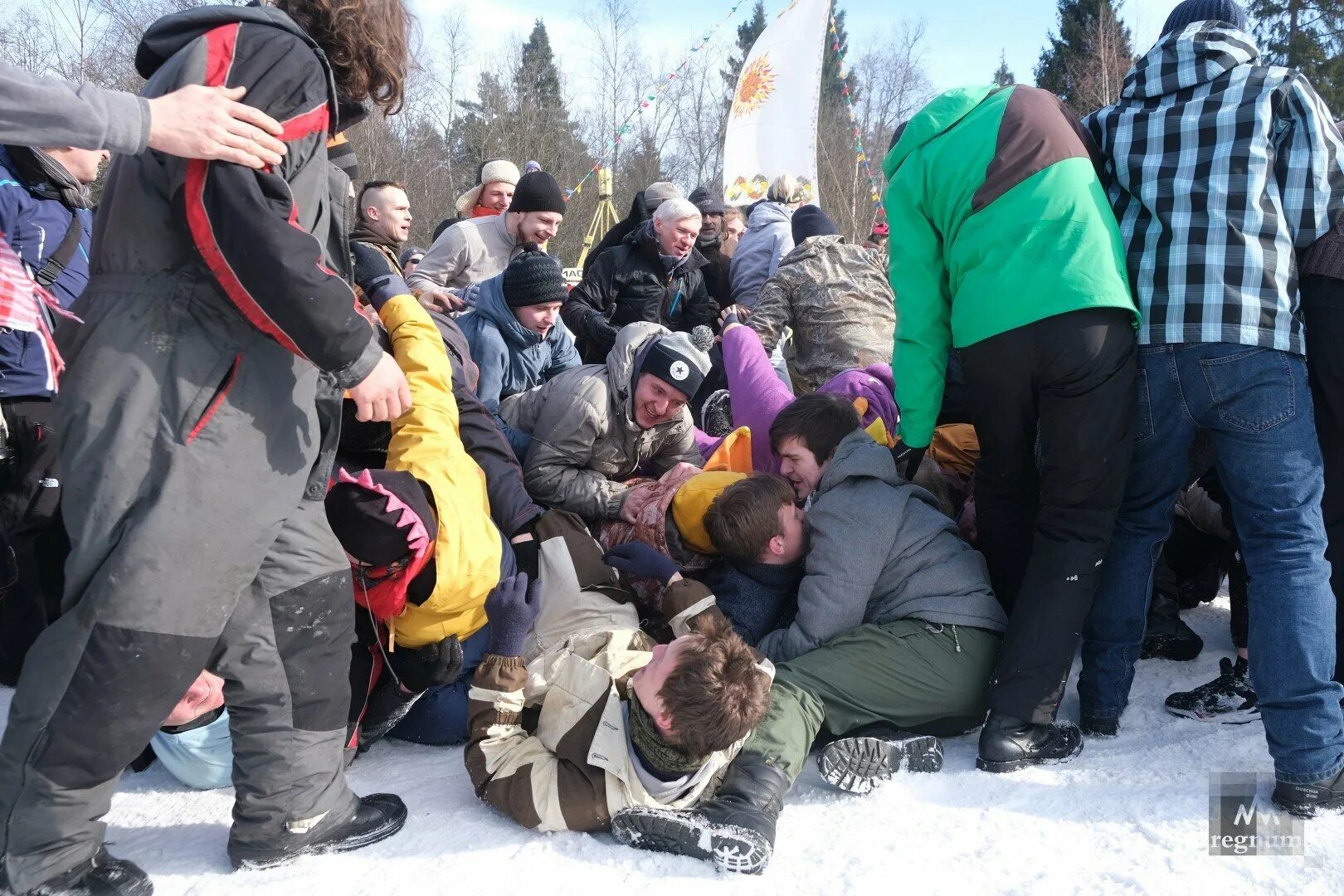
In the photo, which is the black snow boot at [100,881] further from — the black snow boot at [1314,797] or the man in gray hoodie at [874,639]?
the black snow boot at [1314,797]

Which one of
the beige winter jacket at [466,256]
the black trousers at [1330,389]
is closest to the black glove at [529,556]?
the black trousers at [1330,389]

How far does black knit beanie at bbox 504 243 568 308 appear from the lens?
3.95 m

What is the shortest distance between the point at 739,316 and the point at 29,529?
333 cm

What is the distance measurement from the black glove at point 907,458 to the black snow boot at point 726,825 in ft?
4.19

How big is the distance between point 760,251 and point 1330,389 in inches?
152

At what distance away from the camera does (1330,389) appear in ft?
8.34

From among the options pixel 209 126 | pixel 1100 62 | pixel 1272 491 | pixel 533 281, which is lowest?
pixel 1272 491

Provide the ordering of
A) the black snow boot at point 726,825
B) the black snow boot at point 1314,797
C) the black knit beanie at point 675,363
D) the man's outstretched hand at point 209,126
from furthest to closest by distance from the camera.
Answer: the black knit beanie at point 675,363
the black snow boot at point 1314,797
the black snow boot at point 726,825
the man's outstretched hand at point 209,126

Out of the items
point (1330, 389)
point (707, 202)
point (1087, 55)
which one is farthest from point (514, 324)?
point (1087, 55)

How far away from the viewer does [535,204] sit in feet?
17.4

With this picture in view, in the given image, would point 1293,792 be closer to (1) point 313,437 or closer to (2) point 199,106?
(1) point 313,437

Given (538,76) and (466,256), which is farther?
Answer: (538,76)

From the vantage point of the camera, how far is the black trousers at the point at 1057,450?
2.55 meters

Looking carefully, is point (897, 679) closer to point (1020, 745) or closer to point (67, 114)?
point (1020, 745)
